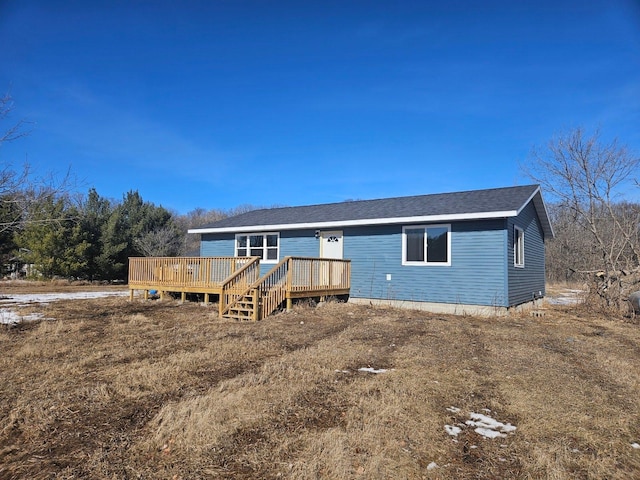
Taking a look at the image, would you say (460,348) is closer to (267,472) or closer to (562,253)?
(267,472)

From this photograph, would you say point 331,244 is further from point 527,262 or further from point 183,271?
point 527,262

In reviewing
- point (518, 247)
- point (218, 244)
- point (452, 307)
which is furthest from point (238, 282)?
point (518, 247)

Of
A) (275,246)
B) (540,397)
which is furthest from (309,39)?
(540,397)

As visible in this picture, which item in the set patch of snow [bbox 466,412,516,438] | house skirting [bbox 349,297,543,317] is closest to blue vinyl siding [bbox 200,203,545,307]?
house skirting [bbox 349,297,543,317]

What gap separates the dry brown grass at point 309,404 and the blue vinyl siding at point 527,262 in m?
3.52

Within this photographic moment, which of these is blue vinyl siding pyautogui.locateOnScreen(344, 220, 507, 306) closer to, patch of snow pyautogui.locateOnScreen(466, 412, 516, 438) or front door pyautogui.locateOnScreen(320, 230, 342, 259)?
front door pyautogui.locateOnScreen(320, 230, 342, 259)

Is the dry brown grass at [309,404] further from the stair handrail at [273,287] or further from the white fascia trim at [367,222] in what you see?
the white fascia trim at [367,222]

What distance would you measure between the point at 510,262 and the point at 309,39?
9.32 meters

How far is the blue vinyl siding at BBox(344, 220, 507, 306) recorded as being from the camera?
1061cm

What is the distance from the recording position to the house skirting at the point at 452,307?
10.5 m

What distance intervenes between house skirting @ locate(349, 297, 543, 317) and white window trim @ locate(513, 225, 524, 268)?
4.28 ft

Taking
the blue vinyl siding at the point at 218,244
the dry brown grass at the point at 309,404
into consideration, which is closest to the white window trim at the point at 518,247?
the dry brown grass at the point at 309,404

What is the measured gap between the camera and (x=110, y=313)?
10406 millimetres

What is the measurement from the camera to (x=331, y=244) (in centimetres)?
1367
